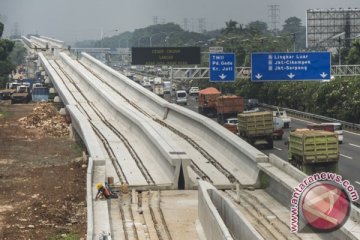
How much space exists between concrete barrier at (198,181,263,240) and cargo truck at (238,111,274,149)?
2235 centimetres

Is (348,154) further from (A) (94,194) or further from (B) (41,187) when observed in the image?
(A) (94,194)

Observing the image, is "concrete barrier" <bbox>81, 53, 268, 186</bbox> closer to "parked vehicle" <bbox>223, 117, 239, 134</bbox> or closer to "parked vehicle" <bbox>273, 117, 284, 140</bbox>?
"parked vehicle" <bbox>223, 117, 239, 134</bbox>

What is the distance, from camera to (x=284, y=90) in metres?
79.0

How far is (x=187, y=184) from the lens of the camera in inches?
950

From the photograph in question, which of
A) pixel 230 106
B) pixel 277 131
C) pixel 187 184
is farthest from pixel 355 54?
pixel 187 184

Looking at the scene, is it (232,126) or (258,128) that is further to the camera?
(232,126)

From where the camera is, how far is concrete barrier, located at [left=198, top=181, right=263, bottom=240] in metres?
15.3

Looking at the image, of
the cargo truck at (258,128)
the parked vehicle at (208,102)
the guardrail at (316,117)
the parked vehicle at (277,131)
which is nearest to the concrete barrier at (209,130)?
the cargo truck at (258,128)

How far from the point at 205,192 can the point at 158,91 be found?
277 feet

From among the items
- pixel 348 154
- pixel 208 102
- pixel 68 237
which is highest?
pixel 68 237

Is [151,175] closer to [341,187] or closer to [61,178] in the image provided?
[61,178]

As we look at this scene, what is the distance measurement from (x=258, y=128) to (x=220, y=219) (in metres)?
27.1

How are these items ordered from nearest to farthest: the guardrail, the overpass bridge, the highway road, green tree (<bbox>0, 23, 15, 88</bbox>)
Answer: the overpass bridge < the highway road < the guardrail < green tree (<bbox>0, 23, 15, 88</bbox>)

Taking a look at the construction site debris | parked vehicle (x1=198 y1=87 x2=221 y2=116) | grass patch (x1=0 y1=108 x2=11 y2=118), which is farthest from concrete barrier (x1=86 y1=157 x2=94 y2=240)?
parked vehicle (x1=198 y1=87 x2=221 y2=116)
